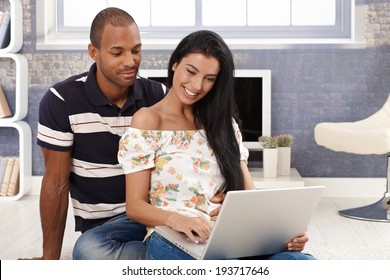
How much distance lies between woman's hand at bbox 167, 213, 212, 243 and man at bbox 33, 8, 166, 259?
1.56ft

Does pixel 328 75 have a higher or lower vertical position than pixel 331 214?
higher

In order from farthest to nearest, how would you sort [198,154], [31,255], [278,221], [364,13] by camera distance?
[364,13] < [31,255] < [198,154] < [278,221]

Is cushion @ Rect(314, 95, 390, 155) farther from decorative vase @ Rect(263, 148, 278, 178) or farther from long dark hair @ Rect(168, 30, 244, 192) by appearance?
long dark hair @ Rect(168, 30, 244, 192)

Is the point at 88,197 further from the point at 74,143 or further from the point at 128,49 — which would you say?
the point at 128,49

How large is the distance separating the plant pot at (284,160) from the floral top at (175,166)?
2751 mm

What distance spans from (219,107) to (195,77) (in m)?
0.13

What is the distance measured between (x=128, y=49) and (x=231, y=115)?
1.26 feet

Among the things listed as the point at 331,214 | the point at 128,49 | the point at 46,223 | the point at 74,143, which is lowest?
the point at 331,214

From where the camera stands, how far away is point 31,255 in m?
3.44

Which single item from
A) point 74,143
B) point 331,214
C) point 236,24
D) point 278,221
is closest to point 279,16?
point 236,24

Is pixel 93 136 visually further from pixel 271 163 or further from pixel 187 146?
pixel 271 163

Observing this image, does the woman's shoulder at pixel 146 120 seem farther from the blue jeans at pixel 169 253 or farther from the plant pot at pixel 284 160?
the plant pot at pixel 284 160

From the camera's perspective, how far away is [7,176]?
495 centimetres

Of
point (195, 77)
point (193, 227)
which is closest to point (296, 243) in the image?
point (193, 227)
